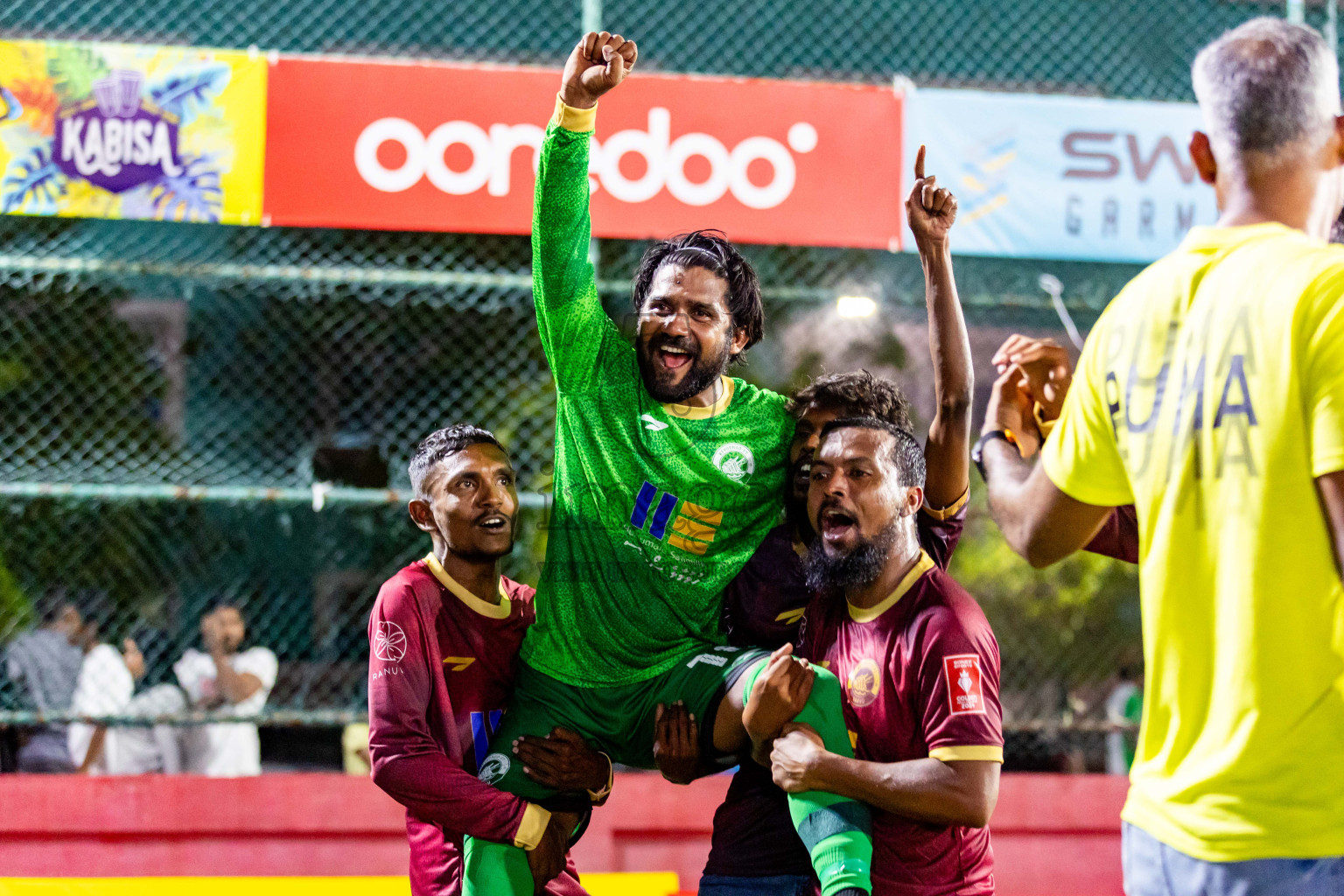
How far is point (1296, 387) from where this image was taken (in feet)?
4.58

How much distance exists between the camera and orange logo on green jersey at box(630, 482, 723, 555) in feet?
9.06

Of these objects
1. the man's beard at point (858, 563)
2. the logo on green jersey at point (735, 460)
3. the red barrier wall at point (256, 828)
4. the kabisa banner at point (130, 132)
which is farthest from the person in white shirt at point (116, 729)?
the man's beard at point (858, 563)

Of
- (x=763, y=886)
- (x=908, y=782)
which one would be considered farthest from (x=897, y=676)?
(x=763, y=886)

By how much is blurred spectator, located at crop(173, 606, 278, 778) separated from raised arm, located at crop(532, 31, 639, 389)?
3413mm

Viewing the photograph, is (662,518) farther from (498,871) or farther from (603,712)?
(498,871)

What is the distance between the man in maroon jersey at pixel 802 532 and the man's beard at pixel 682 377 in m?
0.26

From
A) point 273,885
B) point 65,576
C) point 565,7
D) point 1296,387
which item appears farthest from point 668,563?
point 565,7

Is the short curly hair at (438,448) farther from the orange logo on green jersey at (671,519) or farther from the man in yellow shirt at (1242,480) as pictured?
the man in yellow shirt at (1242,480)

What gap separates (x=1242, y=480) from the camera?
1443mm

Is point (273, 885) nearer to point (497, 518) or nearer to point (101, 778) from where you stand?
point (101, 778)

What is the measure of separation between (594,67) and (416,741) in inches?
61.7

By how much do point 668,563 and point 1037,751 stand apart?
5.56 m

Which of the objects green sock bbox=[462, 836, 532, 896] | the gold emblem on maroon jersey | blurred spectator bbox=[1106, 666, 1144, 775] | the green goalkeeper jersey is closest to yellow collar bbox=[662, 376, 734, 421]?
the green goalkeeper jersey

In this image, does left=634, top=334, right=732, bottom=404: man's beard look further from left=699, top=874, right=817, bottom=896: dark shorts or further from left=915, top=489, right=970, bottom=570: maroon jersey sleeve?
left=699, top=874, right=817, bottom=896: dark shorts
